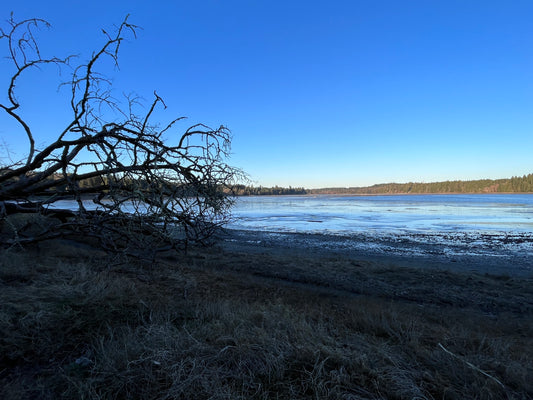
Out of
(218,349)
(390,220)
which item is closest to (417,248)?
(390,220)

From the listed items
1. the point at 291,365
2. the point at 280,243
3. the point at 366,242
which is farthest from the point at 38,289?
the point at 366,242

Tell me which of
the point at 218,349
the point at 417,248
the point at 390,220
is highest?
the point at 218,349

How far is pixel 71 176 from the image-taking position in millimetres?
4969

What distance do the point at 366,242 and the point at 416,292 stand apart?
952cm

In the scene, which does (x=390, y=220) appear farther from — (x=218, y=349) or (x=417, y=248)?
Answer: (x=218, y=349)

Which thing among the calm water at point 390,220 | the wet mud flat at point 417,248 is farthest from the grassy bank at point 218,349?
the wet mud flat at point 417,248

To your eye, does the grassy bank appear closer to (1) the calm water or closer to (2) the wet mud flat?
(1) the calm water

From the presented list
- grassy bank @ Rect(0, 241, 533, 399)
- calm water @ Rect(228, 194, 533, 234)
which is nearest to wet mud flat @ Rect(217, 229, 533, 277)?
calm water @ Rect(228, 194, 533, 234)

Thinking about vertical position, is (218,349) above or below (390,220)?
above

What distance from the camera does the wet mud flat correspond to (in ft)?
40.2

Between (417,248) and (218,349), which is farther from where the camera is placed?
(417,248)

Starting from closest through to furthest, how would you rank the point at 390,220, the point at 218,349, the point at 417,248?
1. the point at 218,349
2. the point at 417,248
3. the point at 390,220

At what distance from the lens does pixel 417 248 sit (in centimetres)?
1573

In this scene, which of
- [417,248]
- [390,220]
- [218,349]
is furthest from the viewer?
[390,220]
